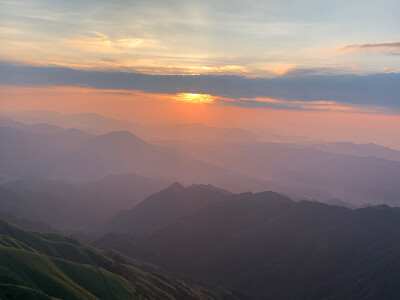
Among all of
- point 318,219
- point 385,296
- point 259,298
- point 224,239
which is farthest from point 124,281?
point 318,219

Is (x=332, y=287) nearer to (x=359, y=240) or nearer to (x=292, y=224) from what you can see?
(x=359, y=240)

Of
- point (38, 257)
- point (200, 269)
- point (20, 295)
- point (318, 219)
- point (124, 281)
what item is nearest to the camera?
point (20, 295)

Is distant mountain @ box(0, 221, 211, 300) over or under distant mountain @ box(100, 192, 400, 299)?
over

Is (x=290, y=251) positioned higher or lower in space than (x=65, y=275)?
lower

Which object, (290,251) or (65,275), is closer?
(65,275)
